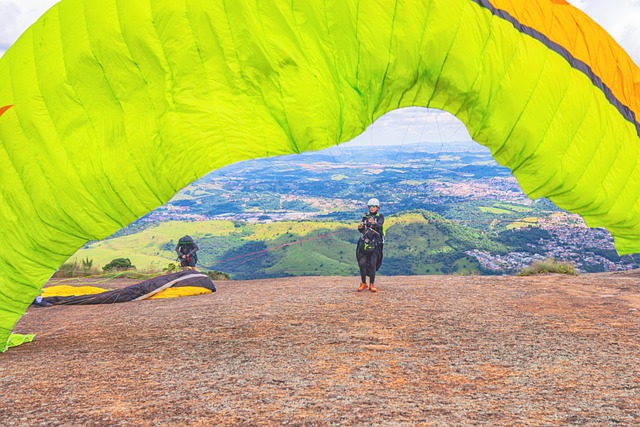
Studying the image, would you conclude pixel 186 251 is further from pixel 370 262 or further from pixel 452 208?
pixel 452 208

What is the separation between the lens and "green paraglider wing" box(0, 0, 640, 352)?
4406 mm

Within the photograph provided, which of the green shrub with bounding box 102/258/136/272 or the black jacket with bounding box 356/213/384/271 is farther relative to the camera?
the green shrub with bounding box 102/258/136/272

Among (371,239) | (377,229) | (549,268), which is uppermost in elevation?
(377,229)

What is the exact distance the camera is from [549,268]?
17.0 metres

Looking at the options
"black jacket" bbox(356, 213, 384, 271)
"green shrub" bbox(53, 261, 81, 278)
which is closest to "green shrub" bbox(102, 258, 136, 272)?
"green shrub" bbox(53, 261, 81, 278)

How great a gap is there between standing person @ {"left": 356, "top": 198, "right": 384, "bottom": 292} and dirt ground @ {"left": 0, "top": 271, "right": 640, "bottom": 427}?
1.34m

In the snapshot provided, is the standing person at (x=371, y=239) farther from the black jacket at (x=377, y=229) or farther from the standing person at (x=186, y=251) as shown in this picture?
the standing person at (x=186, y=251)

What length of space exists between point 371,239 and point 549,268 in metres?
7.90

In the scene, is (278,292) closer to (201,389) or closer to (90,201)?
(201,389)

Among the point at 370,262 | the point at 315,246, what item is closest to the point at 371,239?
the point at 370,262

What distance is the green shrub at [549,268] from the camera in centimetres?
1667

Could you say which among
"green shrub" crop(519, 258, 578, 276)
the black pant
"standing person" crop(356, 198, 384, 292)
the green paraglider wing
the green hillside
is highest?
the green paraglider wing

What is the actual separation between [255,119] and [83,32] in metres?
1.79

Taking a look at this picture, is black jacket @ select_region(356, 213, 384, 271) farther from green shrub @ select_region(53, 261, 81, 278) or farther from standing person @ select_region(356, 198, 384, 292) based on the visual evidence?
green shrub @ select_region(53, 261, 81, 278)
